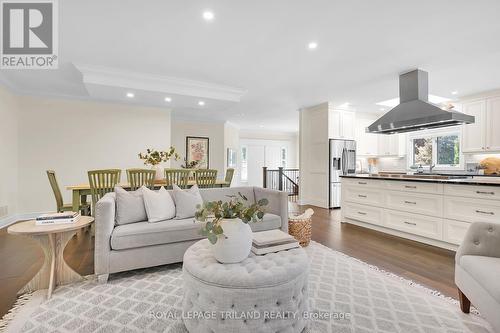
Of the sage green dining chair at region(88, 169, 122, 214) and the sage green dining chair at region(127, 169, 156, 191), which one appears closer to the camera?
the sage green dining chair at region(88, 169, 122, 214)

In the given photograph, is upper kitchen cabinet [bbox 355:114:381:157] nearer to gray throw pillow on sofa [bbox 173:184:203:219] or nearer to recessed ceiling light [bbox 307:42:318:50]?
recessed ceiling light [bbox 307:42:318:50]

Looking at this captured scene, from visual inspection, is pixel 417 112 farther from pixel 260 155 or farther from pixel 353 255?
pixel 260 155

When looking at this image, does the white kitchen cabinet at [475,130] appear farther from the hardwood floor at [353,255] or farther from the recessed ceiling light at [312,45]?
the recessed ceiling light at [312,45]

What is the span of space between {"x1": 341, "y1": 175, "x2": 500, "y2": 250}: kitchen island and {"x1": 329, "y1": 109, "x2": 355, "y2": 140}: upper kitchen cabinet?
2.02m

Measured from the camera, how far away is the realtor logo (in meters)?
2.44

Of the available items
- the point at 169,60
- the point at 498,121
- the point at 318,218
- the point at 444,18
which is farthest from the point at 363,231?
the point at 169,60

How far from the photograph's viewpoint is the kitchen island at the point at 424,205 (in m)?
2.76

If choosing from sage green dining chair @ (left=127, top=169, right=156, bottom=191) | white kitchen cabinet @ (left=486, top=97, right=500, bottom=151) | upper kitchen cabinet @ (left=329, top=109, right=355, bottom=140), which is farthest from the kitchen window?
sage green dining chair @ (left=127, top=169, right=156, bottom=191)

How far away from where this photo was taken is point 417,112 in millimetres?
3787

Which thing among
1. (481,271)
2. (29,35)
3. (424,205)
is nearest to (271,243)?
(481,271)

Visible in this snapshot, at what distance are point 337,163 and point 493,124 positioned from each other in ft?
10.0

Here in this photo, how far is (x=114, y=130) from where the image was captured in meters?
5.43

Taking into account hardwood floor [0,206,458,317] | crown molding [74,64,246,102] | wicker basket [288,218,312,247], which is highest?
crown molding [74,64,246,102]

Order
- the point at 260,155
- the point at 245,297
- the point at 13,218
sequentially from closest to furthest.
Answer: the point at 245,297 < the point at 13,218 < the point at 260,155
